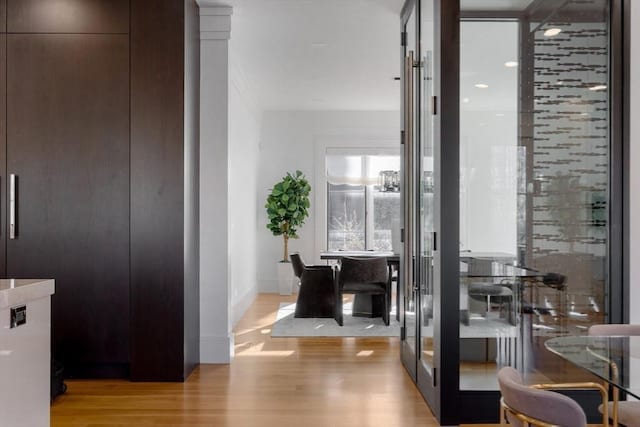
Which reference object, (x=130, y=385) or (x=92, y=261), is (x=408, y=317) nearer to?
(x=130, y=385)

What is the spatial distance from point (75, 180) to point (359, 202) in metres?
5.85

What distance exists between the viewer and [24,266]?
13.4ft

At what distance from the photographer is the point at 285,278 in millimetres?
8703

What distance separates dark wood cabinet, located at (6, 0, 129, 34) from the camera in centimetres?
407

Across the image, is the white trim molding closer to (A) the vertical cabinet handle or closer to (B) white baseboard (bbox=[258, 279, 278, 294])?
(A) the vertical cabinet handle

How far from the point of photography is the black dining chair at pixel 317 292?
22.4 feet

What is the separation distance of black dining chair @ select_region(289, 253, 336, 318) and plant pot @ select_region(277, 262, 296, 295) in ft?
5.92

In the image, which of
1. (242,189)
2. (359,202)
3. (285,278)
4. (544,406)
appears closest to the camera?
(544,406)

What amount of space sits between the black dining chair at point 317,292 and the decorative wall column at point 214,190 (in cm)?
224

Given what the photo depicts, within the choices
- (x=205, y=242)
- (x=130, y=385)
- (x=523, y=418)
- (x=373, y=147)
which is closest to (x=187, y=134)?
(x=205, y=242)


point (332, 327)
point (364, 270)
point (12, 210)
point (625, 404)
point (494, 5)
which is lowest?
point (332, 327)

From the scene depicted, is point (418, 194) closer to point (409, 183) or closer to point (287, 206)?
point (409, 183)

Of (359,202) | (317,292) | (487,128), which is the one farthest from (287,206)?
(487,128)

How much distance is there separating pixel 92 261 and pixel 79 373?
866 millimetres
